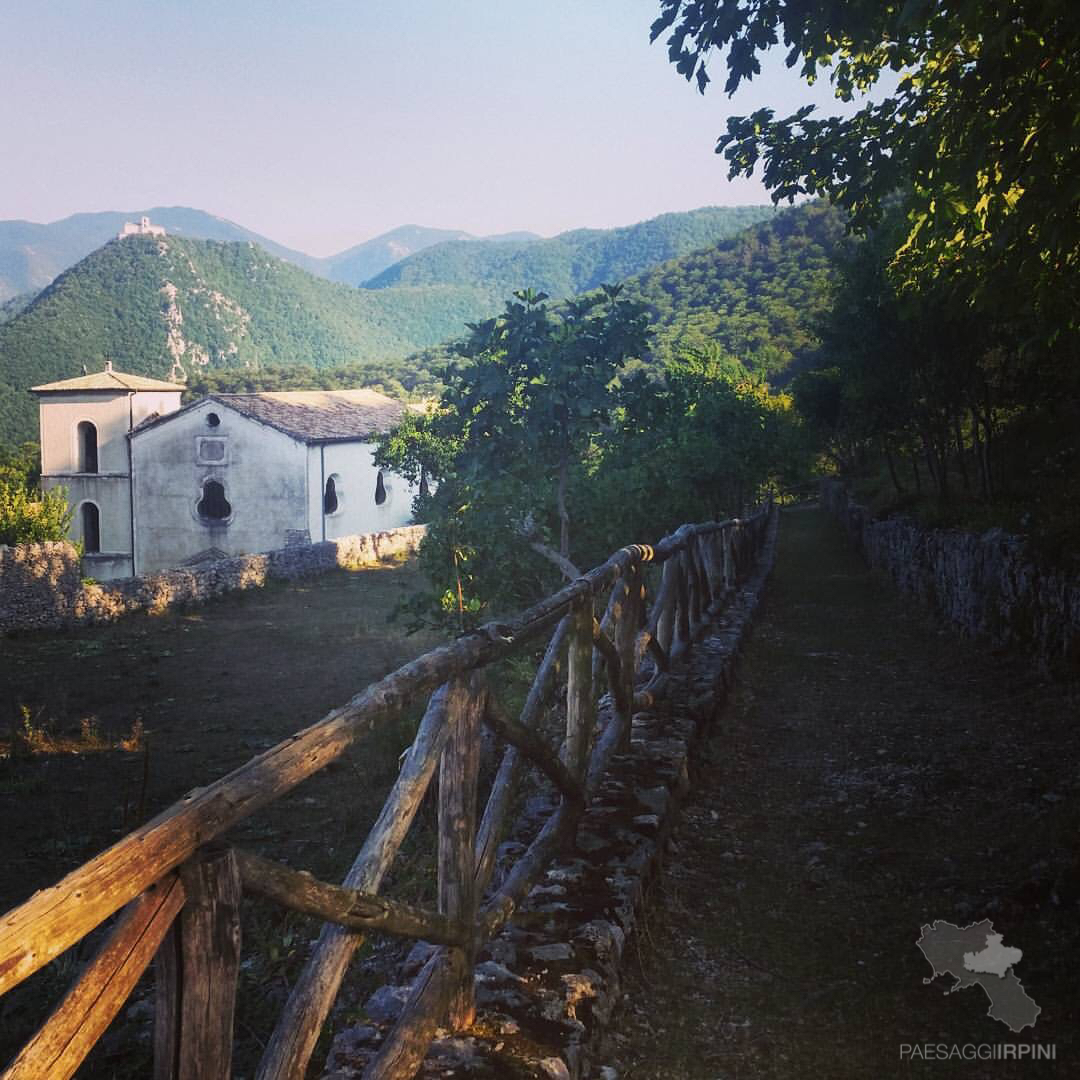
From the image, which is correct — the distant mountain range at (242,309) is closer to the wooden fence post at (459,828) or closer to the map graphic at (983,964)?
the map graphic at (983,964)

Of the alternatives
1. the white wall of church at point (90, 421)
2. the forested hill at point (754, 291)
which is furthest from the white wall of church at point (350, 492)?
the forested hill at point (754, 291)

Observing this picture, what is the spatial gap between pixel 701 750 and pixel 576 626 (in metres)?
2.43

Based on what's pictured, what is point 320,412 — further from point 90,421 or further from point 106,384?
point 90,421

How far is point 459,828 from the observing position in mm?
2691

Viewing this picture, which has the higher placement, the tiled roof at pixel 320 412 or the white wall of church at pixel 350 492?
the tiled roof at pixel 320 412

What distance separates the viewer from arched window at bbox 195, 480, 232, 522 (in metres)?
35.0

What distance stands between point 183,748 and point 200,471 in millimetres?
25947

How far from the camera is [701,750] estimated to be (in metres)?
6.16

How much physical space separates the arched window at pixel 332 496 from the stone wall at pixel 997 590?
977 inches

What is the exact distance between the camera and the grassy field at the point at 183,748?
493cm

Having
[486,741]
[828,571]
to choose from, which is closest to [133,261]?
[828,571]

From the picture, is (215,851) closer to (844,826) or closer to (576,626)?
(576,626)

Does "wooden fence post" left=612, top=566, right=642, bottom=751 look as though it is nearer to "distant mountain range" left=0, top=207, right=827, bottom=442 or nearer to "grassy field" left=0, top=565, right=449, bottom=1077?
"grassy field" left=0, top=565, right=449, bottom=1077

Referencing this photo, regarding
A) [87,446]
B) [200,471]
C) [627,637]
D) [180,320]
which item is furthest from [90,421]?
[180,320]
